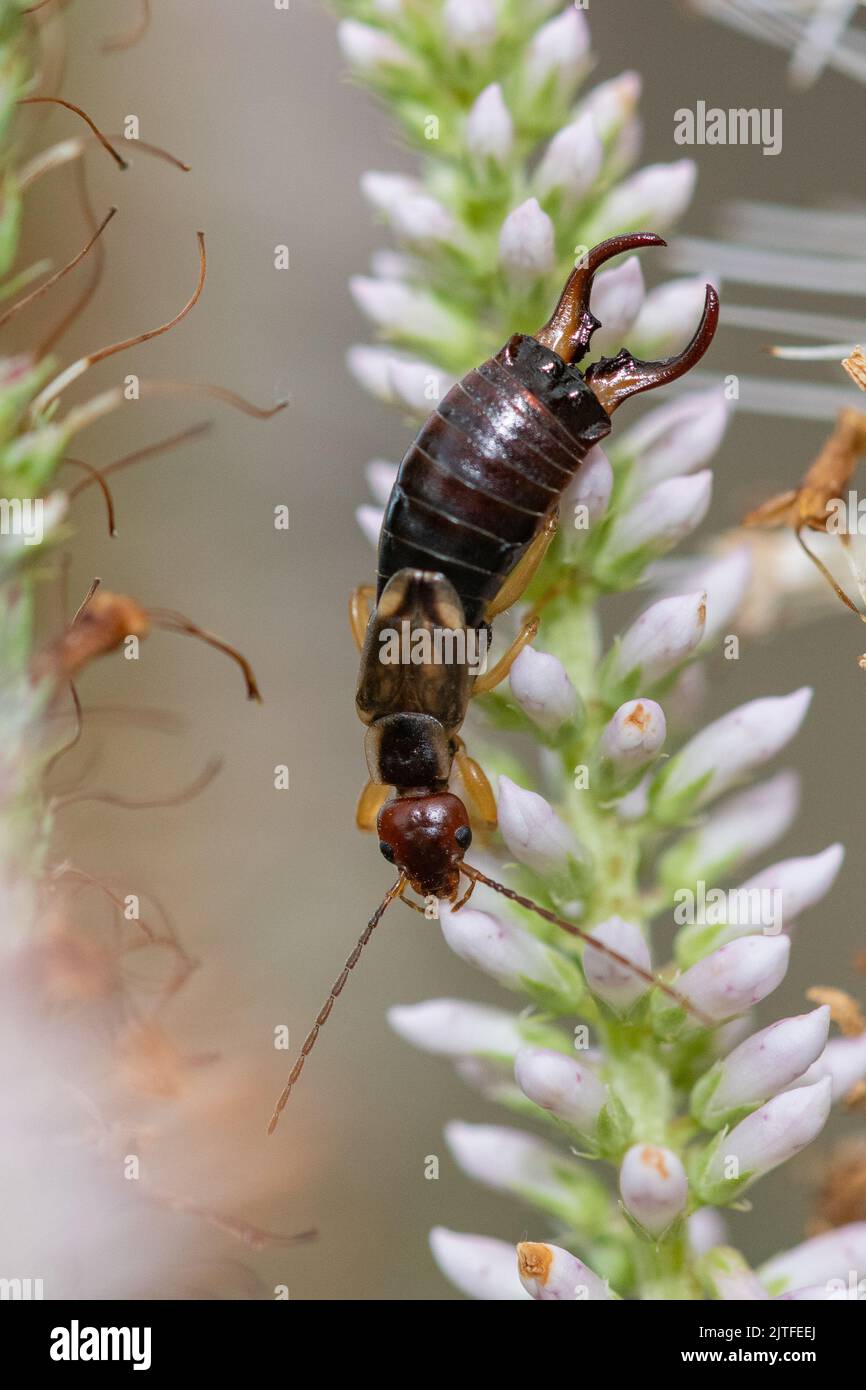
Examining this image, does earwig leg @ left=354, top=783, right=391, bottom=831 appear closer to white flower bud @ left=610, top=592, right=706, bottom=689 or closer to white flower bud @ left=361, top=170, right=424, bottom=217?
white flower bud @ left=610, top=592, right=706, bottom=689

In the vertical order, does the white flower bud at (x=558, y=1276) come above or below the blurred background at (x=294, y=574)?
below

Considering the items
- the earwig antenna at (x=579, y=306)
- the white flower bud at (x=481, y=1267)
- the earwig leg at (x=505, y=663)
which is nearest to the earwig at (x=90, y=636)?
the earwig leg at (x=505, y=663)

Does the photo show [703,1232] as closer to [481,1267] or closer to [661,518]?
[481,1267]

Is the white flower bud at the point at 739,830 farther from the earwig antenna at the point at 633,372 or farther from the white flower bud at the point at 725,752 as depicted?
the earwig antenna at the point at 633,372

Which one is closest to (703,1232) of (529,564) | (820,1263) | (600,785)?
(820,1263)

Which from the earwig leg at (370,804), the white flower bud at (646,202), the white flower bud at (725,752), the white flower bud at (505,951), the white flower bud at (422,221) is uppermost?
the white flower bud at (646,202)
